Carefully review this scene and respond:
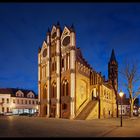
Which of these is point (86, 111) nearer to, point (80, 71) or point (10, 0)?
point (80, 71)

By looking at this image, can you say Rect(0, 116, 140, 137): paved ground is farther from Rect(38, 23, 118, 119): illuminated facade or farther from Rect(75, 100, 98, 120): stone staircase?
Rect(38, 23, 118, 119): illuminated facade

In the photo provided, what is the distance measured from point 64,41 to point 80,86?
9462 millimetres

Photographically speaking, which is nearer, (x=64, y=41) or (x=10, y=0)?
(x=10, y=0)

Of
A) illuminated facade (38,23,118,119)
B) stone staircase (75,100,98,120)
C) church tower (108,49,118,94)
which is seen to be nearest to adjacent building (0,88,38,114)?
illuminated facade (38,23,118,119)

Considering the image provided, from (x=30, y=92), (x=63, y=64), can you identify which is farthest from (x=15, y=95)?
(x=63, y=64)

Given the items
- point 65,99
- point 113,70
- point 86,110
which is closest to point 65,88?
point 65,99

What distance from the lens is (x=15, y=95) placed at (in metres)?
83.2

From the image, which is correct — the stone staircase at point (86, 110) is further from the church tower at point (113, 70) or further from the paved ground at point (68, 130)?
the church tower at point (113, 70)

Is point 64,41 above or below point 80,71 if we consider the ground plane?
above

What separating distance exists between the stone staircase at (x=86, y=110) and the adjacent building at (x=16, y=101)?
4083 centimetres

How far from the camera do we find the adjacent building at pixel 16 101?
263 feet

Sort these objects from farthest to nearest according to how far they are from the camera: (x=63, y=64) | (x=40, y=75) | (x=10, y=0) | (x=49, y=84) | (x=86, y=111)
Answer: (x=40, y=75) < (x=49, y=84) < (x=63, y=64) < (x=86, y=111) < (x=10, y=0)

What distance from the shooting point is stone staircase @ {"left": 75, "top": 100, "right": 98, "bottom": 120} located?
4248 cm

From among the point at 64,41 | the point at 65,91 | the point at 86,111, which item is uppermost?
the point at 64,41
